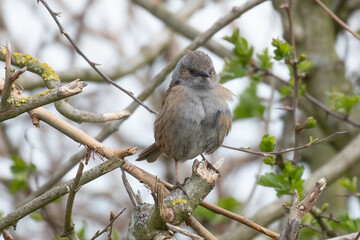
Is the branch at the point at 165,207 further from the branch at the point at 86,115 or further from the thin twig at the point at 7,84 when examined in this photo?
the thin twig at the point at 7,84

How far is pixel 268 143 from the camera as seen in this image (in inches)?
156

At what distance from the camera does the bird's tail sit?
486 centimetres

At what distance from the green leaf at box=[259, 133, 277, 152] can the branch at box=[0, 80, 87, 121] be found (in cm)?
164

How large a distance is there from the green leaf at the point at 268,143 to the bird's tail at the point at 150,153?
1194 millimetres

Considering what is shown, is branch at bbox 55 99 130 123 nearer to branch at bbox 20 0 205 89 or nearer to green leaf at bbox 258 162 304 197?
green leaf at bbox 258 162 304 197

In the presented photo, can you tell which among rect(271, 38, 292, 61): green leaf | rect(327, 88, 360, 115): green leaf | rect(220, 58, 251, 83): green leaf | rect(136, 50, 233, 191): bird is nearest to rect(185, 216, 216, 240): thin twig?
rect(136, 50, 233, 191): bird

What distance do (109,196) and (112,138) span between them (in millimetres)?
915

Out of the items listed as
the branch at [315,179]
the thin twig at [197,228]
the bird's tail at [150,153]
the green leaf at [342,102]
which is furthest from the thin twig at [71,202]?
the green leaf at [342,102]

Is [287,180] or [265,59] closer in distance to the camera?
[287,180]

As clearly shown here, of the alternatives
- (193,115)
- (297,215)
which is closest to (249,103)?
(193,115)

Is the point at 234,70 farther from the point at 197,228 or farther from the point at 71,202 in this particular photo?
the point at 71,202

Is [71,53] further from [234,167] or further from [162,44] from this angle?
[234,167]

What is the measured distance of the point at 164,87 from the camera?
7.90m

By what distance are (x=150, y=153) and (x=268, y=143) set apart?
52.1 inches
